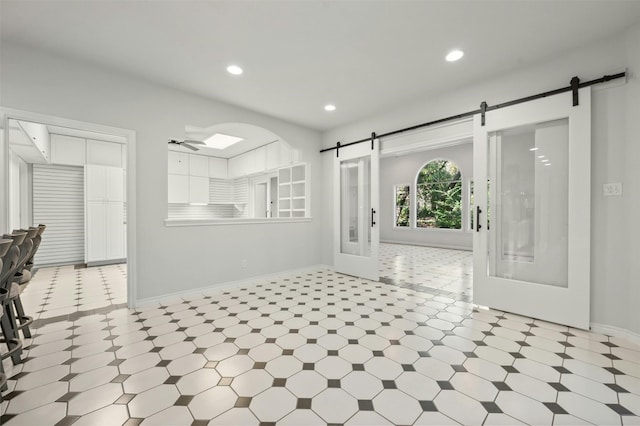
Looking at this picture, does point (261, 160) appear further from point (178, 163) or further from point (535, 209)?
point (535, 209)

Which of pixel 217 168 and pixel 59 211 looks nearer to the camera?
pixel 59 211

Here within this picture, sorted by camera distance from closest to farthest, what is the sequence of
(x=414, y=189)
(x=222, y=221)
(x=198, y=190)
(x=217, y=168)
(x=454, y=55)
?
1. (x=454, y=55)
2. (x=222, y=221)
3. (x=198, y=190)
4. (x=217, y=168)
5. (x=414, y=189)

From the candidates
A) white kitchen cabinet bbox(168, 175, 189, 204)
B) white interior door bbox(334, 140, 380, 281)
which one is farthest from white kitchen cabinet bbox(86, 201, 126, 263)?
white interior door bbox(334, 140, 380, 281)

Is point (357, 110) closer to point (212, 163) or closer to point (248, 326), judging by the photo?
point (248, 326)

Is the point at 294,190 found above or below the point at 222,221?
above

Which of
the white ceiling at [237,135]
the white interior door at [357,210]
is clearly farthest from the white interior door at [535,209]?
the white ceiling at [237,135]

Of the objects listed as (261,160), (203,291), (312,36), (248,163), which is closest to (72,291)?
(203,291)

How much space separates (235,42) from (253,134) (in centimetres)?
322

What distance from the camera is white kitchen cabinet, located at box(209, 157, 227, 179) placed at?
8477 mm

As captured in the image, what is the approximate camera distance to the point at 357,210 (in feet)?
16.9

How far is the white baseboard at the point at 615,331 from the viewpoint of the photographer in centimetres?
253

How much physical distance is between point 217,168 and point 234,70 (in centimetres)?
582

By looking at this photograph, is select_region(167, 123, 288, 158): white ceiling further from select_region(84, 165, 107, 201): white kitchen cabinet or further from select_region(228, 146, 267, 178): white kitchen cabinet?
select_region(84, 165, 107, 201): white kitchen cabinet

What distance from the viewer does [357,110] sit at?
4.59 m
